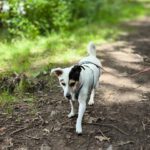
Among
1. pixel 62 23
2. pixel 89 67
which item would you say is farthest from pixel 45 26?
pixel 89 67

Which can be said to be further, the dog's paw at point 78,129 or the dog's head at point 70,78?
the dog's paw at point 78,129

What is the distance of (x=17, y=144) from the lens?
4.66 meters

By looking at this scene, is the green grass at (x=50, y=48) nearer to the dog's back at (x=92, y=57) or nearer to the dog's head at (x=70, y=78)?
the dog's back at (x=92, y=57)

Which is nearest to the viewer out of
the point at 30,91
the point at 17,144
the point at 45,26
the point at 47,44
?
the point at 17,144

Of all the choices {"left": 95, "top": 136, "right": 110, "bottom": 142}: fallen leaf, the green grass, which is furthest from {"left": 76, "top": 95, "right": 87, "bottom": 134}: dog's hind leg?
the green grass

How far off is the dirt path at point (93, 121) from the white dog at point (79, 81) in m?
0.23

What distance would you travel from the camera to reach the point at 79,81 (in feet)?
15.0

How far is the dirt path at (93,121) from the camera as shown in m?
4.66

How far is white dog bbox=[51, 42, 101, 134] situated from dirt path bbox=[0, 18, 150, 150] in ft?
0.74

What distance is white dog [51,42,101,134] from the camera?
174 inches

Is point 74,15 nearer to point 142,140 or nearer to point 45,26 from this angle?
point 45,26

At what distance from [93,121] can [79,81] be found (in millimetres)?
806

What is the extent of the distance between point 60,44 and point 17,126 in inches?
150

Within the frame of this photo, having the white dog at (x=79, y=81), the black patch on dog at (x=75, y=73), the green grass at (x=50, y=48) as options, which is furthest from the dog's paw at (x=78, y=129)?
the green grass at (x=50, y=48)
